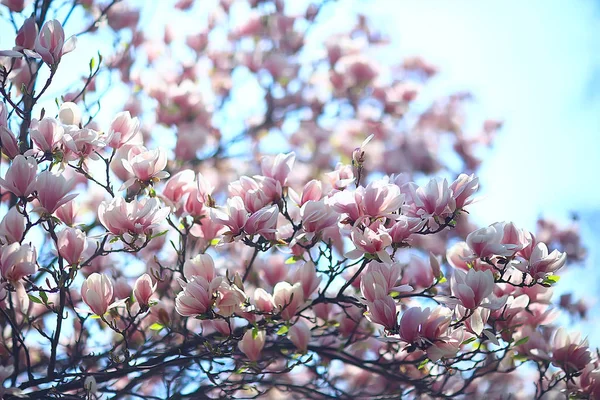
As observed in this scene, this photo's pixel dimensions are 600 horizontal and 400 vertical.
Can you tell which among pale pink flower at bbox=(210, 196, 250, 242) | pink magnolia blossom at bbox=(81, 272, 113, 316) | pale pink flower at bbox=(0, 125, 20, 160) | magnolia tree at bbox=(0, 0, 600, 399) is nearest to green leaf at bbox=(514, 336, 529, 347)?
magnolia tree at bbox=(0, 0, 600, 399)

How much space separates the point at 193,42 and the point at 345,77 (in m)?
1.06

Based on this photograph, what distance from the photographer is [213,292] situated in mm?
1570

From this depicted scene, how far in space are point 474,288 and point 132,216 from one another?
0.88 m

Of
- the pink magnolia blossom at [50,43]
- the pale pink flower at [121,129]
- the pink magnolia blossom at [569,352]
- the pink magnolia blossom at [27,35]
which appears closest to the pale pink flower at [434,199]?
the pink magnolia blossom at [569,352]

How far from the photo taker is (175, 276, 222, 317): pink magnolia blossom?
155 centimetres

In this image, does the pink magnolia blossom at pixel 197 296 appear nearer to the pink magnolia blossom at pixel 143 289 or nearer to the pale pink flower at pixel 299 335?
the pink magnolia blossom at pixel 143 289

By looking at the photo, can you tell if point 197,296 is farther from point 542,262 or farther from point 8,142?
point 542,262

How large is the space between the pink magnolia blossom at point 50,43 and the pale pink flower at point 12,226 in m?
0.44

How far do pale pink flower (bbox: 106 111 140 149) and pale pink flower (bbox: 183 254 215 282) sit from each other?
1.33 feet

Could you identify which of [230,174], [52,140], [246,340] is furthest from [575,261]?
[52,140]

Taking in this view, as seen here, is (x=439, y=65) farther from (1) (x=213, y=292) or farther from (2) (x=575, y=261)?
(1) (x=213, y=292)

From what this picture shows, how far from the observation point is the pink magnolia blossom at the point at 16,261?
4.95 feet

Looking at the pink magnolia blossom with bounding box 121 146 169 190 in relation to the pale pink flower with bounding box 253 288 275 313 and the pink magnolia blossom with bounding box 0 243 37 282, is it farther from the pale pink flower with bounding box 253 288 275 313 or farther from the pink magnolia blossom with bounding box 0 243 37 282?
the pale pink flower with bounding box 253 288 275 313

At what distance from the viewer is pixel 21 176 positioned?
1553 millimetres
